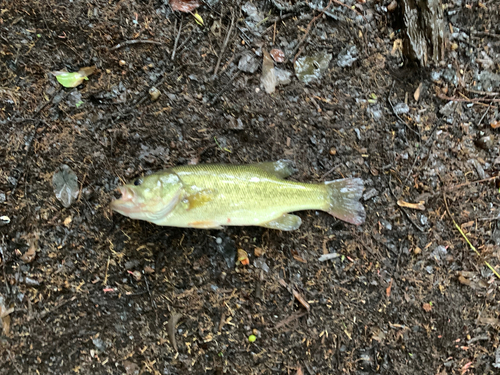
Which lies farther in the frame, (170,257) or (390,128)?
(390,128)

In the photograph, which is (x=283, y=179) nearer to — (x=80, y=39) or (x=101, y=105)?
(x=101, y=105)

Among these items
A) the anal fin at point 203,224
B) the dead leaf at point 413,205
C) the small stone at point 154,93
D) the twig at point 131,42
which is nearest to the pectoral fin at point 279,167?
the anal fin at point 203,224

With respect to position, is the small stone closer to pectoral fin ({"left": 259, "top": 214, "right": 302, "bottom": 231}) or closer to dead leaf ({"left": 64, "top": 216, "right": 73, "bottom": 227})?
dead leaf ({"left": 64, "top": 216, "right": 73, "bottom": 227})

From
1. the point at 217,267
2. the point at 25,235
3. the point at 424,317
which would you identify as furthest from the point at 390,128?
the point at 25,235

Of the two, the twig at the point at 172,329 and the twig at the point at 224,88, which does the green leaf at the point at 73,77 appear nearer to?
the twig at the point at 224,88

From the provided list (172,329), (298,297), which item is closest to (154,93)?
(172,329)

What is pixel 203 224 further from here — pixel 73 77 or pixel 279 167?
pixel 73 77

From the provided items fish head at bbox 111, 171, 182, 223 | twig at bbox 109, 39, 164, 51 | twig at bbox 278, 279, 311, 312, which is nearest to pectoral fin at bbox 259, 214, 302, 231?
twig at bbox 278, 279, 311, 312
